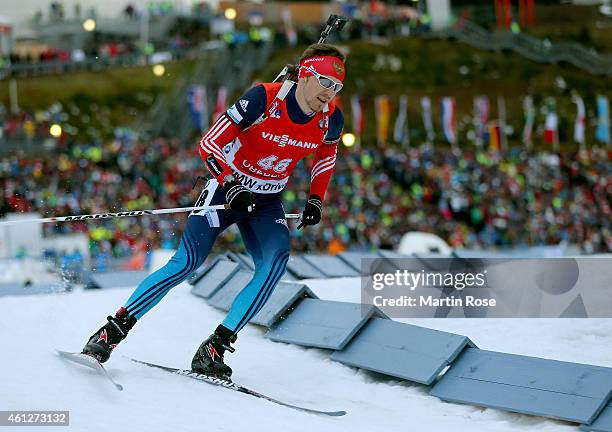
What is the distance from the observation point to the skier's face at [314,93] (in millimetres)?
6027

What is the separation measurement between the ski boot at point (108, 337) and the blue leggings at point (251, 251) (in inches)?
2.5

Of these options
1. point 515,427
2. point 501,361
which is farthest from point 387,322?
point 515,427

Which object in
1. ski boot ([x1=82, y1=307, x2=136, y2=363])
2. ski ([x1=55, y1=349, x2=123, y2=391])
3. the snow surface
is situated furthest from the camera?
ski boot ([x1=82, y1=307, x2=136, y2=363])

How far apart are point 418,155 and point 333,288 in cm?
2270

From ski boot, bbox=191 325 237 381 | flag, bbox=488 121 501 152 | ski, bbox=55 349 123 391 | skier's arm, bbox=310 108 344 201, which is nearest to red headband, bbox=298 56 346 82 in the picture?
skier's arm, bbox=310 108 344 201

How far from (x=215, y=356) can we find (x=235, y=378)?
0.31 metres

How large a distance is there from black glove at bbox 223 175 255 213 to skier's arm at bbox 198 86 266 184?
0.20 ft

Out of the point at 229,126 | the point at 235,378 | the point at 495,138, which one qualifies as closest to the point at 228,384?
the point at 235,378

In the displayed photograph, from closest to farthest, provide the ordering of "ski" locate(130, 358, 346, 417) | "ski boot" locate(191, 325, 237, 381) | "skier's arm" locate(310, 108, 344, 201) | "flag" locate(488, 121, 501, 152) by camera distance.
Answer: "ski" locate(130, 358, 346, 417)
"ski boot" locate(191, 325, 237, 381)
"skier's arm" locate(310, 108, 344, 201)
"flag" locate(488, 121, 501, 152)

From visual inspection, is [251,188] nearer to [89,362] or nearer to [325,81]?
[325,81]

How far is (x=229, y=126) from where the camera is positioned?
5.98 metres

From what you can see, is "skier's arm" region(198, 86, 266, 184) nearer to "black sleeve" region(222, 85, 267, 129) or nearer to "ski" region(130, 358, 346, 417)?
"black sleeve" region(222, 85, 267, 129)

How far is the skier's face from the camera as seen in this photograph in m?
6.03

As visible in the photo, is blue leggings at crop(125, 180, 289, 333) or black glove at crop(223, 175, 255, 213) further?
blue leggings at crop(125, 180, 289, 333)
